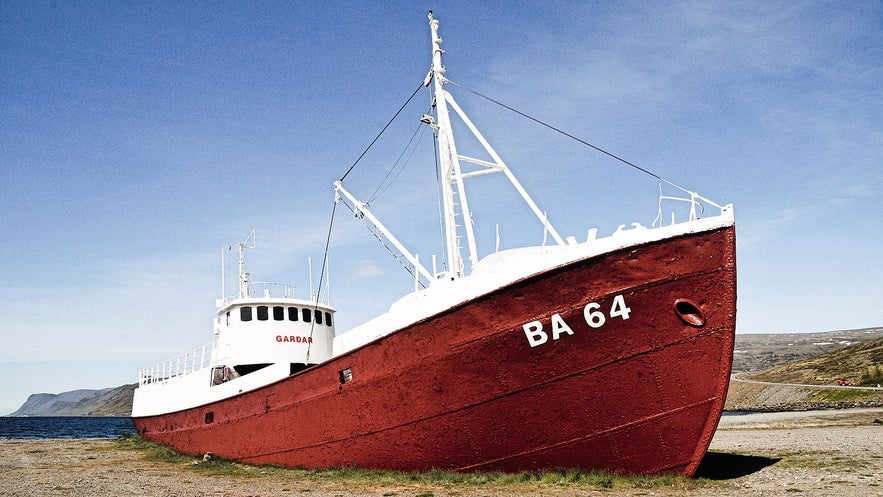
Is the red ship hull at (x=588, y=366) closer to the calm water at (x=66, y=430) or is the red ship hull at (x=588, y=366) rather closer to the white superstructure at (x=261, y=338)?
the white superstructure at (x=261, y=338)

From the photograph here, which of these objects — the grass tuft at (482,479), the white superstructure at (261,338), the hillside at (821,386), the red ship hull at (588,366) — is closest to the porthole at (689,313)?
the red ship hull at (588,366)

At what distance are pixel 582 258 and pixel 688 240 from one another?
1.73 m

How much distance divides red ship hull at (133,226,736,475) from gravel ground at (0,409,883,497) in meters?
0.63

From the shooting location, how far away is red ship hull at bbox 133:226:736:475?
10320mm

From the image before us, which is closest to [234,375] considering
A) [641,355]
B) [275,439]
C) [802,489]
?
[275,439]

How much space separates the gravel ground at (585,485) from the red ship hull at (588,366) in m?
0.63

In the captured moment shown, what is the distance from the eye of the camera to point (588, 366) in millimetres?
10453

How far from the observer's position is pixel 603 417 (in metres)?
10.5

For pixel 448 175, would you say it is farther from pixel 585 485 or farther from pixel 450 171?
pixel 585 485

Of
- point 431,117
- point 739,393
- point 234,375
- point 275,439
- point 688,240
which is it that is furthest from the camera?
point 739,393

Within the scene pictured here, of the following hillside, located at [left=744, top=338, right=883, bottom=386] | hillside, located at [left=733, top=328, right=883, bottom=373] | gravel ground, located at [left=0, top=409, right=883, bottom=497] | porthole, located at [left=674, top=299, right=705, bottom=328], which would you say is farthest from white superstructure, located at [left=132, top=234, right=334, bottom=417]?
hillside, located at [left=733, top=328, right=883, bottom=373]

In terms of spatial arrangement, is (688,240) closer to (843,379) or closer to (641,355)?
(641,355)

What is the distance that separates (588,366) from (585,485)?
1.95m

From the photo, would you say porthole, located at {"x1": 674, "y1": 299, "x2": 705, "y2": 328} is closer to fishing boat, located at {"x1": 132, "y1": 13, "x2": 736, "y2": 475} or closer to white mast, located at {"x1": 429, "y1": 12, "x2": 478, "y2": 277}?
fishing boat, located at {"x1": 132, "y1": 13, "x2": 736, "y2": 475}
